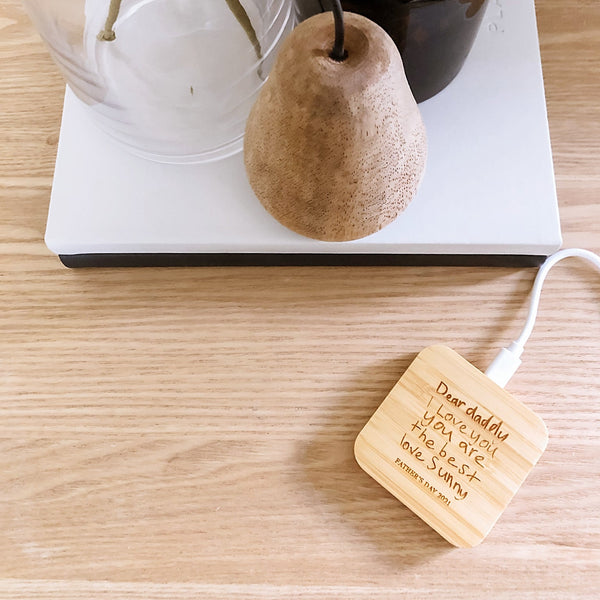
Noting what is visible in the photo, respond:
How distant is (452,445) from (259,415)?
11 cm

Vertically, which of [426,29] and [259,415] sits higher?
[426,29]

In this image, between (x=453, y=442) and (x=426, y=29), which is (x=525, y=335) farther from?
(x=426, y=29)

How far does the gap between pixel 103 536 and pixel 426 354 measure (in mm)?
216

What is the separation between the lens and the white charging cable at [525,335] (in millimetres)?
401

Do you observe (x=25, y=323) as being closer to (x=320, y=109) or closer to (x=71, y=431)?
(x=71, y=431)

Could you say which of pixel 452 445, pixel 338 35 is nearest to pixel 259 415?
pixel 452 445

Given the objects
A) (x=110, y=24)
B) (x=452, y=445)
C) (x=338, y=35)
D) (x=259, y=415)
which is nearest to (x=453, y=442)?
(x=452, y=445)

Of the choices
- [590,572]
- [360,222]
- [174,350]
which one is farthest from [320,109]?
[590,572]

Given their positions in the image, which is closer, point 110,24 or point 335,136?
point 335,136

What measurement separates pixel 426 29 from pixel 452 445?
236mm

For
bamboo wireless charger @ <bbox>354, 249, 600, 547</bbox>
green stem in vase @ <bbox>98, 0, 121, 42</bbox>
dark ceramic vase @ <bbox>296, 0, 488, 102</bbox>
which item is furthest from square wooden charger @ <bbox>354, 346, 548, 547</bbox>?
green stem in vase @ <bbox>98, 0, 121, 42</bbox>

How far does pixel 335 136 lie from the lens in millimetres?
324

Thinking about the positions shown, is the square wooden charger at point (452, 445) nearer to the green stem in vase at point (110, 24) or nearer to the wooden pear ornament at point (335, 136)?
the wooden pear ornament at point (335, 136)

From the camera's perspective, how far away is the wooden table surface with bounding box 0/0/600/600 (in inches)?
15.0
